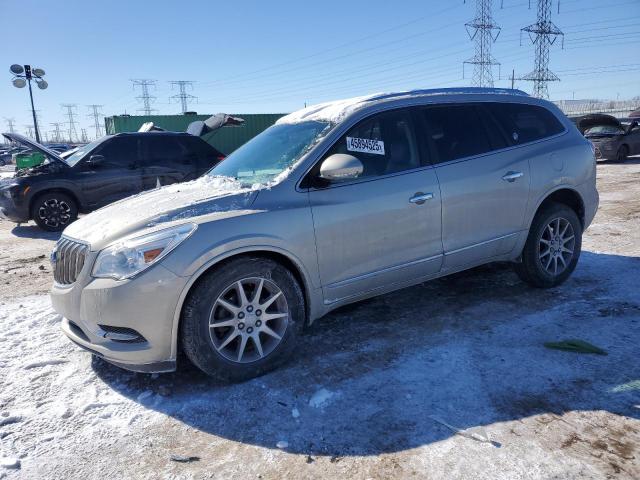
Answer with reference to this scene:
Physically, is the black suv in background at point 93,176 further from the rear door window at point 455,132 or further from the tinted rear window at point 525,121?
the tinted rear window at point 525,121

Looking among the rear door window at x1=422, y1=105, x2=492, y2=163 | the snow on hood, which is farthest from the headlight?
the rear door window at x1=422, y1=105, x2=492, y2=163

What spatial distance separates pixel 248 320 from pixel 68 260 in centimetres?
129

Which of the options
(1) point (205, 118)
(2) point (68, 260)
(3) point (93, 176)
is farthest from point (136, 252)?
(1) point (205, 118)

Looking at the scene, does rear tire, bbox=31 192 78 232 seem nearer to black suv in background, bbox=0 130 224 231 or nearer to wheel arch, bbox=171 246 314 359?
black suv in background, bbox=0 130 224 231

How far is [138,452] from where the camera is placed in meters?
2.58

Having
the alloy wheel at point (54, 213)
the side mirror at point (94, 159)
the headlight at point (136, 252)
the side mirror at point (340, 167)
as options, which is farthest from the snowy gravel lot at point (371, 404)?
the side mirror at point (94, 159)

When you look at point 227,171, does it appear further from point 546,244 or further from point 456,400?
point 546,244

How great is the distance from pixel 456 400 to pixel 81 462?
6.87 ft

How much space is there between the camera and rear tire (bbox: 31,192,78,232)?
28.5 feet

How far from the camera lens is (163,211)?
3.20 meters

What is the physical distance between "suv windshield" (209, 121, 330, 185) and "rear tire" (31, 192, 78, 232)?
18.8 feet

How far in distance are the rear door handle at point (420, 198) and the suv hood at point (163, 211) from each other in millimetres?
1219

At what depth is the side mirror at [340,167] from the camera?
3.32m

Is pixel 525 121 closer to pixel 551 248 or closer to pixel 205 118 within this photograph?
pixel 551 248
